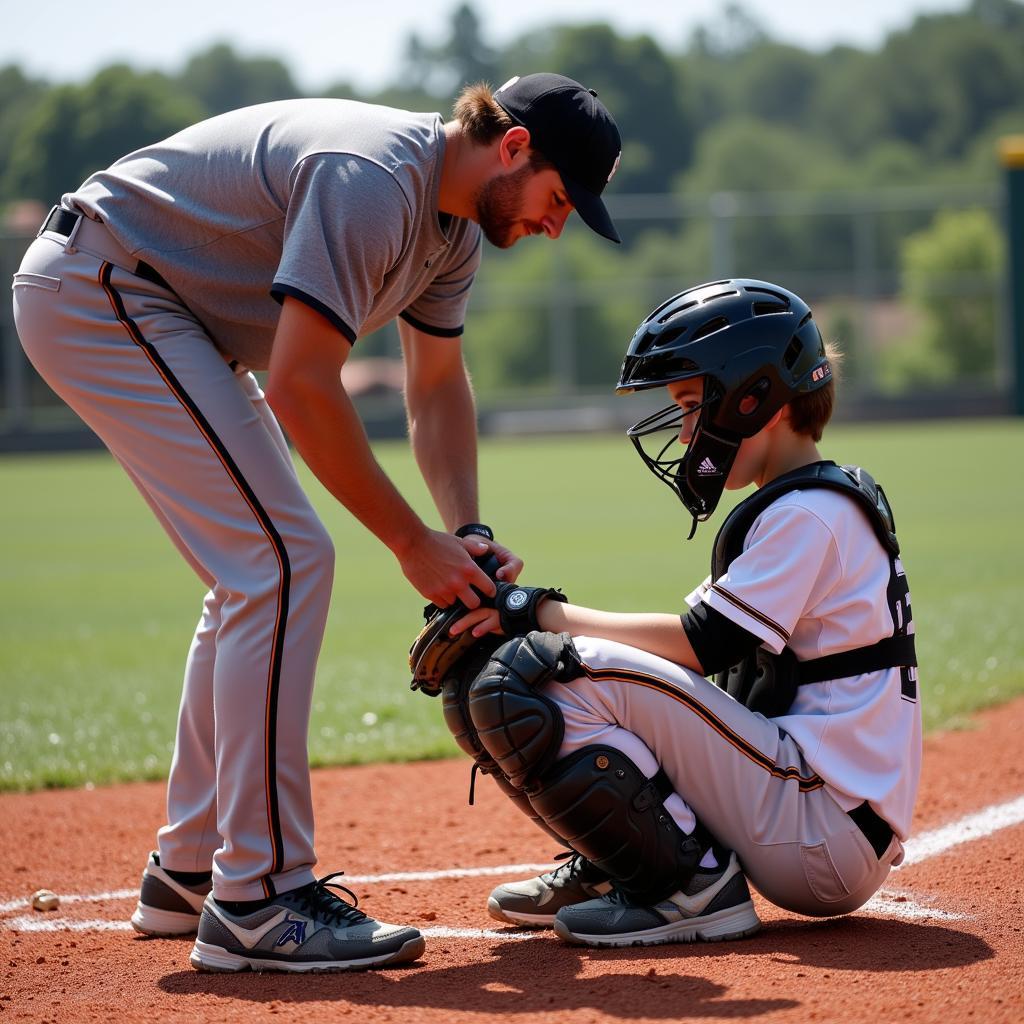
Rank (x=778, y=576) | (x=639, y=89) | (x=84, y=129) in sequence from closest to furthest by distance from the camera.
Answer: (x=778, y=576), (x=84, y=129), (x=639, y=89)

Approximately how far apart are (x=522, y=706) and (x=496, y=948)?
666 mm

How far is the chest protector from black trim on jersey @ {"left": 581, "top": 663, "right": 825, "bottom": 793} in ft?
0.63

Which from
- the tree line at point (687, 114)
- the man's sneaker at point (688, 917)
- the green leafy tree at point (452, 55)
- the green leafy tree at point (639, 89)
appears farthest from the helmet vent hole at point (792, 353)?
the green leafy tree at point (452, 55)

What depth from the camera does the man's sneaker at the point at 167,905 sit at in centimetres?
374

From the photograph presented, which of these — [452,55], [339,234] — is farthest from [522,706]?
[452,55]

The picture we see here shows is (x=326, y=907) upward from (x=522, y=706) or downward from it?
downward

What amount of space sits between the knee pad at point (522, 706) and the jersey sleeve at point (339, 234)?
85 centimetres

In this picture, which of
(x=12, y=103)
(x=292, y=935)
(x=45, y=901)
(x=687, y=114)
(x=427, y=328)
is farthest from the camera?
Answer: (x=687, y=114)

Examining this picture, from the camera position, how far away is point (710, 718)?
331 centimetres

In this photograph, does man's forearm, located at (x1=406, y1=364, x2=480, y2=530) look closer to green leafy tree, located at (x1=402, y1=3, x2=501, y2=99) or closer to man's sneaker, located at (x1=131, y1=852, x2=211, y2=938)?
man's sneaker, located at (x1=131, y1=852, x2=211, y2=938)

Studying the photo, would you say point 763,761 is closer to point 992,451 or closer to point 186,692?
point 186,692

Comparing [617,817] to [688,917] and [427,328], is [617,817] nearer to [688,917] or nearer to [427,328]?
[688,917]

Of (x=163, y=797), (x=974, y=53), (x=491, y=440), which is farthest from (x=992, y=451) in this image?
(x=974, y=53)

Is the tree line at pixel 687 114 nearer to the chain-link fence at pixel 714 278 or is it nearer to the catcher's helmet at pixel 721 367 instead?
the chain-link fence at pixel 714 278
